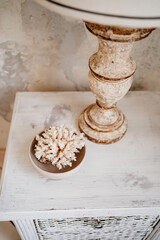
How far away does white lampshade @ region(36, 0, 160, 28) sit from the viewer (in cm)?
28

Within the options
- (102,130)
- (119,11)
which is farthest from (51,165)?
(119,11)

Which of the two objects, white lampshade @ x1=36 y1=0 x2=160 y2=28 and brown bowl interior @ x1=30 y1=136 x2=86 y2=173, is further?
brown bowl interior @ x1=30 y1=136 x2=86 y2=173

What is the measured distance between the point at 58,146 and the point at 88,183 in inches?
5.1

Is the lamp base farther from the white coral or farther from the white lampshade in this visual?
the white lampshade

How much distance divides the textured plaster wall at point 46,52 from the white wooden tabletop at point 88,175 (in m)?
0.12

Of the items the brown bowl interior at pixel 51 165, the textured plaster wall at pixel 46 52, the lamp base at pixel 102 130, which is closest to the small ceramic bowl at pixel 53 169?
the brown bowl interior at pixel 51 165

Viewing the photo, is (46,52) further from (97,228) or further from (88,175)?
(97,228)

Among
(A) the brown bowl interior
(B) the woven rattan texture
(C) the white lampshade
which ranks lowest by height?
(B) the woven rattan texture

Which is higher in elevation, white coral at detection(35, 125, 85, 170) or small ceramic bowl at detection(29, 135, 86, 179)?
white coral at detection(35, 125, 85, 170)

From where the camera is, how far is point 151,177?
23.3 inches

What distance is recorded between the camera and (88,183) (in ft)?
1.90

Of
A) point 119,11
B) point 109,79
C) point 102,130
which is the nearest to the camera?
point 119,11

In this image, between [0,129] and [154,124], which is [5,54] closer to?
[0,129]

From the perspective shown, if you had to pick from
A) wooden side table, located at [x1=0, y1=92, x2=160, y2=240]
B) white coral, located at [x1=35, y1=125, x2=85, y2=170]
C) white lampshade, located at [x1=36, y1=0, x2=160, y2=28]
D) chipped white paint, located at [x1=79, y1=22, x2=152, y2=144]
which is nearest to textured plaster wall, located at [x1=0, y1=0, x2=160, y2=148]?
wooden side table, located at [x1=0, y1=92, x2=160, y2=240]
